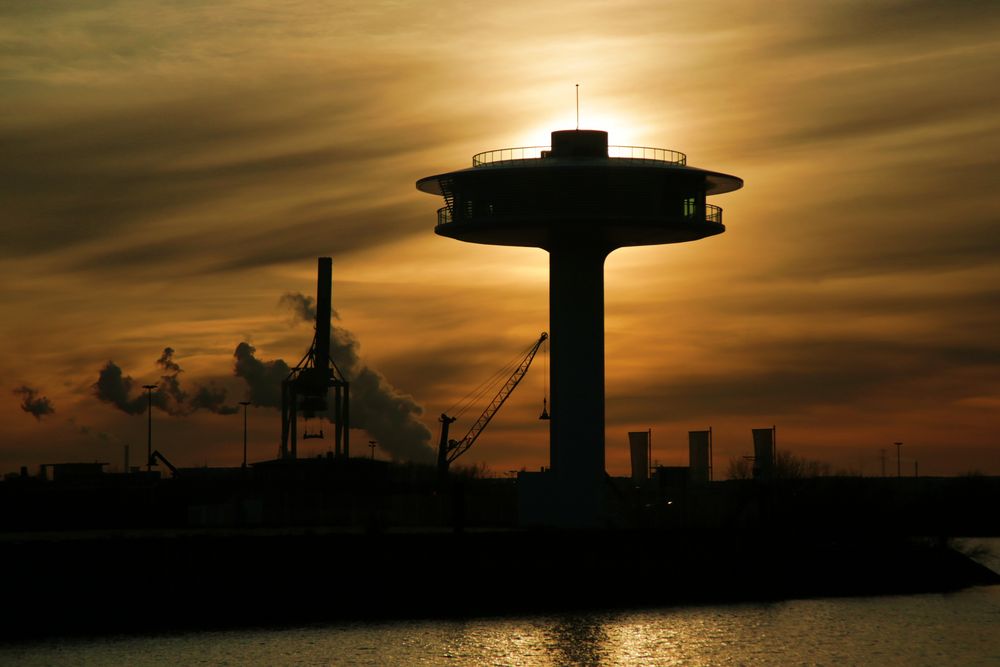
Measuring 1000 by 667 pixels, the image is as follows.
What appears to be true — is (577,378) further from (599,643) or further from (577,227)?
(599,643)

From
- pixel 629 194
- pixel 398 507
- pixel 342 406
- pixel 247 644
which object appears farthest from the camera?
pixel 342 406

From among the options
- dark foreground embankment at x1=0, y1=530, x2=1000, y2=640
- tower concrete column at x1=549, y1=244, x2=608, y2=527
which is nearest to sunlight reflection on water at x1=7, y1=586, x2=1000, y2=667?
dark foreground embankment at x1=0, y1=530, x2=1000, y2=640

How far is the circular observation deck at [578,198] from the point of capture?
339ft

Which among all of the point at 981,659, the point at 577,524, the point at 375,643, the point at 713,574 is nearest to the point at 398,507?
the point at 577,524

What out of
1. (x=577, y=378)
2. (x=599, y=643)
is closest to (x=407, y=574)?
(x=599, y=643)

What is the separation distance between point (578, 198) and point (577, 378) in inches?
426

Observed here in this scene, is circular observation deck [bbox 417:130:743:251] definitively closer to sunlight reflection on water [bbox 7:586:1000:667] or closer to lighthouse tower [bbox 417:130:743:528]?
lighthouse tower [bbox 417:130:743:528]

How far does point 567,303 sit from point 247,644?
3686 centimetres

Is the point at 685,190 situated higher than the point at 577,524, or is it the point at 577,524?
the point at 685,190

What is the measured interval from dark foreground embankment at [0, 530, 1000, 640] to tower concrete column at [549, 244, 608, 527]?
9.02m

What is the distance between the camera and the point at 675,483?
120 meters

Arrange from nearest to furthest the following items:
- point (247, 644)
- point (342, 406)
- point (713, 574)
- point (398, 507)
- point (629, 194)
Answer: point (247, 644)
point (713, 574)
point (629, 194)
point (398, 507)
point (342, 406)

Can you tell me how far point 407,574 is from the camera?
3408 inches

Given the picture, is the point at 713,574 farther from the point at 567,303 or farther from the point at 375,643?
the point at 375,643
